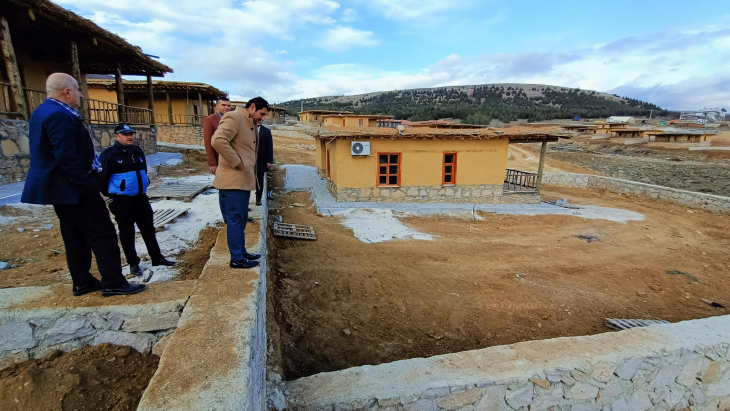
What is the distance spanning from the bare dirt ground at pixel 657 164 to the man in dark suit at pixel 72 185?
23.6 metres

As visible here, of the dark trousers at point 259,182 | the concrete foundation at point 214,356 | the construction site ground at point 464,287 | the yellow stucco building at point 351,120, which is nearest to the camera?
the concrete foundation at point 214,356

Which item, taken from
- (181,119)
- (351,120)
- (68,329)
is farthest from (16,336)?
(351,120)

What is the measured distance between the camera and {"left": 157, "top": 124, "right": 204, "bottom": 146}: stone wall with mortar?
69.2 ft

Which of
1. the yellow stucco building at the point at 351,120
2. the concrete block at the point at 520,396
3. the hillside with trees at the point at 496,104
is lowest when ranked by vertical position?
the concrete block at the point at 520,396

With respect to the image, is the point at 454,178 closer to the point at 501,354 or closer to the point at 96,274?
the point at 501,354

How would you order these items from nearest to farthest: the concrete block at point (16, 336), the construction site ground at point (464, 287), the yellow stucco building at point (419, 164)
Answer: the concrete block at point (16, 336)
the construction site ground at point (464, 287)
the yellow stucco building at point (419, 164)

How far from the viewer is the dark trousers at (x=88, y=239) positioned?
8.82ft

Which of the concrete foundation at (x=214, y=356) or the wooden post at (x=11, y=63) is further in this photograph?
the wooden post at (x=11, y=63)

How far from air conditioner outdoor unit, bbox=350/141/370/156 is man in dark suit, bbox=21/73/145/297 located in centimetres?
959

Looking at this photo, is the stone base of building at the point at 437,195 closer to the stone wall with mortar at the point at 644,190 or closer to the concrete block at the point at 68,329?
the stone wall with mortar at the point at 644,190

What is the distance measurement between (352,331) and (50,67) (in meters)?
→ 15.4

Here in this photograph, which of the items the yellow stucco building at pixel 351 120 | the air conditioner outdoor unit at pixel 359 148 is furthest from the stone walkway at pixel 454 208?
the yellow stucco building at pixel 351 120

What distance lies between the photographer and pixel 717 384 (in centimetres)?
404

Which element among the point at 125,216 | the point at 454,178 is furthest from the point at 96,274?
the point at 454,178
